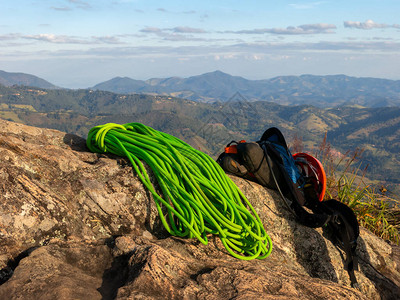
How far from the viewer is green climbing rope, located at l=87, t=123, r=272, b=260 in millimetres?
3020

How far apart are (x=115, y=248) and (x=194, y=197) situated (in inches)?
39.4

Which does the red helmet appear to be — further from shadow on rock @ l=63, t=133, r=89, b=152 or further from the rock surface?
shadow on rock @ l=63, t=133, r=89, b=152

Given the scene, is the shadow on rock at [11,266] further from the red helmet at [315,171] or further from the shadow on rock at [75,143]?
the red helmet at [315,171]

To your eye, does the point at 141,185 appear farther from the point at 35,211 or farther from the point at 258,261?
the point at 258,261

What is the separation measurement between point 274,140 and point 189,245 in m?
2.53

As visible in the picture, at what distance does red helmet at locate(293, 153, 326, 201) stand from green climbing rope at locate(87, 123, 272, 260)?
135 cm

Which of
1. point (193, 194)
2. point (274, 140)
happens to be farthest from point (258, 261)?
point (274, 140)

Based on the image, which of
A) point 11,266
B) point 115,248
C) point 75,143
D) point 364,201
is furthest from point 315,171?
point 11,266

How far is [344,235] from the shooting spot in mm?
3873

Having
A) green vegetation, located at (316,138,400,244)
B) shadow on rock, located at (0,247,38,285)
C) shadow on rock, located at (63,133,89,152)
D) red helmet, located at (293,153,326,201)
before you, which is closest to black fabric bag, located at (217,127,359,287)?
red helmet, located at (293,153,326,201)

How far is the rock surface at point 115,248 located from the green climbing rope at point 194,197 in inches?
5.3

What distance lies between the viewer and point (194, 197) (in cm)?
317

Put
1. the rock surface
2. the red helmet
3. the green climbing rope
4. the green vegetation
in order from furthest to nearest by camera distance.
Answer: the green vegetation
the red helmet
the green climbing rope
the rock surface

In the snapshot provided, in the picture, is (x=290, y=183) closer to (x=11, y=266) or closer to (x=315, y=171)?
(x=315, y=171)
